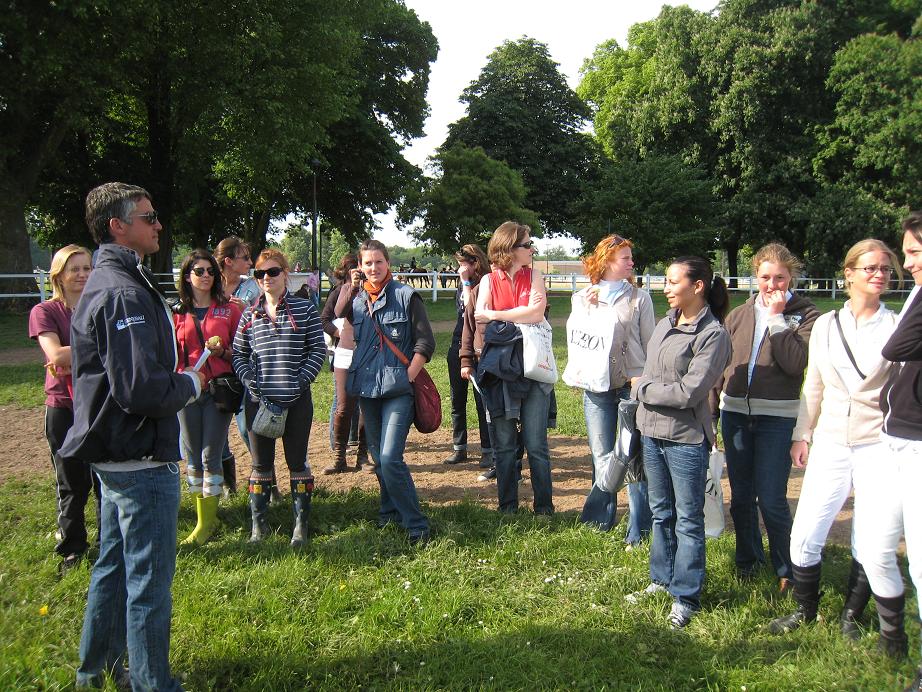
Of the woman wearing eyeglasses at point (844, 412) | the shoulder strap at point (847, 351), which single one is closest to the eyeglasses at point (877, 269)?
the woman wearing eyeglasses at point (844, 412)

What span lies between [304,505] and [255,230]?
95.5ft

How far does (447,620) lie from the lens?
3.57 metres

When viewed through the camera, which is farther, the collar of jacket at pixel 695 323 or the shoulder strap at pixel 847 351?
the collar of jacket at pixel 695 323

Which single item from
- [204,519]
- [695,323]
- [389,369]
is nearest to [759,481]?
[695,323]

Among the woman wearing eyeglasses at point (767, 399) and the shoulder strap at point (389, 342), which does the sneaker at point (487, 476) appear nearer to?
the shoulder strap at point (389, 342)

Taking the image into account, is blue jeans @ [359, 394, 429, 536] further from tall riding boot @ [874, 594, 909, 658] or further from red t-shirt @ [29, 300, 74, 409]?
tall riding boot @ [874, 594, 909, 658]

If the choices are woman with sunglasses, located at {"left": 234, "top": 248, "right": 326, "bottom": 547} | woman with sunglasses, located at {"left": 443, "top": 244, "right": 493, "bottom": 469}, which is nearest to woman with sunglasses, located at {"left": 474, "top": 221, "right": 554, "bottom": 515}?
woman with sunglasses, located at {"left": 443, "top": 244, "right": 493, "bottom": 469}

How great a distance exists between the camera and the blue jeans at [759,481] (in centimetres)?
381

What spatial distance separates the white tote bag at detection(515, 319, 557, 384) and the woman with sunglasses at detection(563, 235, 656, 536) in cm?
15

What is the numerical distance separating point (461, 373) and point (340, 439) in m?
1.40

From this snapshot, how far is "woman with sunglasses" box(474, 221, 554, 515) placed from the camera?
15.7ft

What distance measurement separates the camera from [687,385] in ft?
11.4

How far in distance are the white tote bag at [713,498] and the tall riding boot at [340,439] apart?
3.54 metres

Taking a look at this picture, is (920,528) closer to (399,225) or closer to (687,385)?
(687,385)
